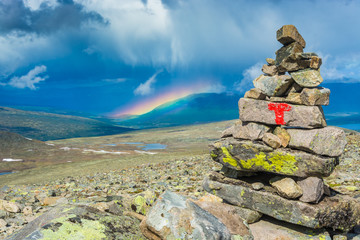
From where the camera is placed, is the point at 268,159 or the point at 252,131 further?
the point at 252,131

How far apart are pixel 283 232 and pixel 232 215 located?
2.71 meters

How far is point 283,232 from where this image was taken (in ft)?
35.3

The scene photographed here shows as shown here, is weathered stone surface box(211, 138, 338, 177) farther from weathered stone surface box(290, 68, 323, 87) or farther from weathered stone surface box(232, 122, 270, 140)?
weathered stone surface box(290, 68, 323, 87)

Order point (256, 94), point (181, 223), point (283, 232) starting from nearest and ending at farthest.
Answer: point (181, 223) → point (283, 232) → point (256, 94)

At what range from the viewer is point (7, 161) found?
9850cm

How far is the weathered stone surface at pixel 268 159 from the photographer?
10.2m

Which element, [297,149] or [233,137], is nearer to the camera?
[297,149]

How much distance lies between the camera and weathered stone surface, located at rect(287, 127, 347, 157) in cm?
1022

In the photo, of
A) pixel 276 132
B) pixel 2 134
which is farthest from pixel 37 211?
pixel 2 134

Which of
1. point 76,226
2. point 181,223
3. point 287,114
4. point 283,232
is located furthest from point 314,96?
point 76,226

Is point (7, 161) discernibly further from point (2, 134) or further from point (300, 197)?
point (300, 197)

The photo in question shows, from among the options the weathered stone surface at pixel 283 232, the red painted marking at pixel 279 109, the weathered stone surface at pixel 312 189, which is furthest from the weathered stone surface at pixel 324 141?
the weathered stone surface at pixel 283 232

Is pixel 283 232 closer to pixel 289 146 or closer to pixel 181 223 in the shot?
pixel 289 146

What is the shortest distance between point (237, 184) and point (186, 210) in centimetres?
559
